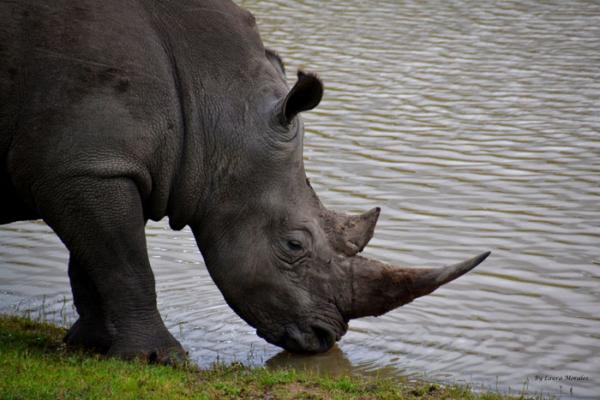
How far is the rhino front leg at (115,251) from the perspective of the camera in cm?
684

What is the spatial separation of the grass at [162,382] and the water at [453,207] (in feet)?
1.82

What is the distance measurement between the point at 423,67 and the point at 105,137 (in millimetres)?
10022

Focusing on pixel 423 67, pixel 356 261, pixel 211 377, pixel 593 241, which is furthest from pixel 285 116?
pixel 423 67

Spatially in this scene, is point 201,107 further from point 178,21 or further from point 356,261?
point 356,261

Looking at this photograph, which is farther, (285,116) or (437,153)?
(437,153)

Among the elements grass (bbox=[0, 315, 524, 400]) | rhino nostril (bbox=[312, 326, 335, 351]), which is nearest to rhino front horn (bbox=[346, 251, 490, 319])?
rhino nostril (bbox=[312, 326, 335, 351])

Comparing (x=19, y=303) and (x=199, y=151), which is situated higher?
(x=199, y=151)

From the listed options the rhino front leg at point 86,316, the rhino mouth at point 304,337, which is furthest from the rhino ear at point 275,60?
the rhino front leg at point 86,316

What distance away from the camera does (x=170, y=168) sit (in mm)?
7191

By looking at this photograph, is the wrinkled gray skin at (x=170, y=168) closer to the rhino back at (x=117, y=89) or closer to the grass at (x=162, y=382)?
the rhino back at (x=117, y=89)

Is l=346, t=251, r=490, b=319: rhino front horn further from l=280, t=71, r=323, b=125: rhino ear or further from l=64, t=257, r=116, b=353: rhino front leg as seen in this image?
l=64, t=257, r=116, b=353: rhino front leg

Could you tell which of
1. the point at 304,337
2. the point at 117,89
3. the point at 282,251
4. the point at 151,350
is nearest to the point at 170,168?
the point at 117,89

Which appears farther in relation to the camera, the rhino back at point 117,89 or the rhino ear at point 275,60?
the rhino ear at point 275,60

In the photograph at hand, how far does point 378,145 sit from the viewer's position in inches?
509
